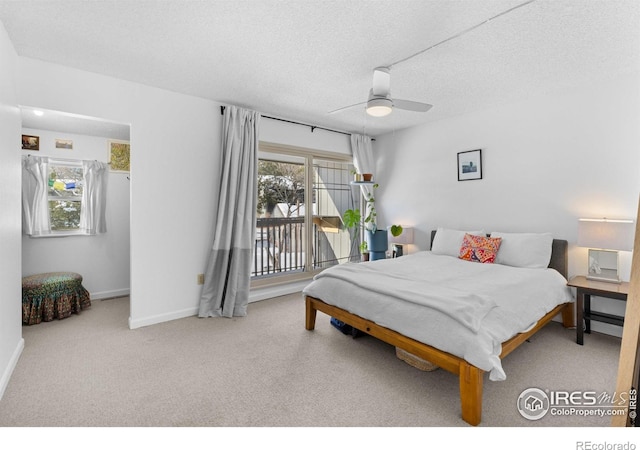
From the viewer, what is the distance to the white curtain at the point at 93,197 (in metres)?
4.14

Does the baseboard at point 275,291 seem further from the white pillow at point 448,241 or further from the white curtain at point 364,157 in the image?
the white pillow at point 448,241

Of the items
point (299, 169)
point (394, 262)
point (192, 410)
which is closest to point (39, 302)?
point (192, 410)

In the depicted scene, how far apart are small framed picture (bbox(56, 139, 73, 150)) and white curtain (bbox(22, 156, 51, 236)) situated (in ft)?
0.78

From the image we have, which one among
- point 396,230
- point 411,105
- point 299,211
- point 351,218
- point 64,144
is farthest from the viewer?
point 351,218

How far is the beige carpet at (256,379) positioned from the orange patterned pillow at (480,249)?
2.95 feet

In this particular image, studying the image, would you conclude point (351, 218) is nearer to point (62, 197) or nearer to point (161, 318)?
point (161, 318)

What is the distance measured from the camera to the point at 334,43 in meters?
2.41

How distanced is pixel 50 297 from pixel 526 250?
5.24 meters

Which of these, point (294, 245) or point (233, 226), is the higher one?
point (233, 226)

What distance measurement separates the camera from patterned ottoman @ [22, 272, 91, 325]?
329cm

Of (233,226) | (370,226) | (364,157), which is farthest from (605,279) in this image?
(233,226)

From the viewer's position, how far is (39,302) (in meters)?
3.35

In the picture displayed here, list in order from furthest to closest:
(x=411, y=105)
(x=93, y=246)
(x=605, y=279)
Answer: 1. (x=93, y=246)
2. (x=605, y=279)
3. (x=411, y=105)

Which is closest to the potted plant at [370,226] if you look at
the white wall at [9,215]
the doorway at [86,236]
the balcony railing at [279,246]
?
the balcony railing at [279,246]
